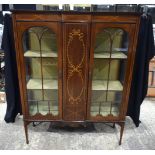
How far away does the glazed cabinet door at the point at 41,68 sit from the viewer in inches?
61.5

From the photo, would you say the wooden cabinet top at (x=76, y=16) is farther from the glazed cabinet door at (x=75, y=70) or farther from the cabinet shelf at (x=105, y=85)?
the cabinet shelf at (x=105, y=85)

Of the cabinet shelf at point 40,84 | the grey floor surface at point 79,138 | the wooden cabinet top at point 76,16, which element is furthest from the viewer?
the grey floor surface at point 79,138

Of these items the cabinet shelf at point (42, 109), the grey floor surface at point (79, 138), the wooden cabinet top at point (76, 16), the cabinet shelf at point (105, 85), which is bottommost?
the grey floor surface at point (79, 138)

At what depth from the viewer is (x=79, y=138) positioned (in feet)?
6.63

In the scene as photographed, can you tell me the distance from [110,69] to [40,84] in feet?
2.13

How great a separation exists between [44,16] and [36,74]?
56 centimetres

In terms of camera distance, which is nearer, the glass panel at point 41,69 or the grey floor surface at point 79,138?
the glass panel at point 41,69

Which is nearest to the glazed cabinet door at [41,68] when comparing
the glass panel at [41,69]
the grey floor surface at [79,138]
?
the glass panel at [41,69]

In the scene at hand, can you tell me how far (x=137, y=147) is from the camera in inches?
74.9

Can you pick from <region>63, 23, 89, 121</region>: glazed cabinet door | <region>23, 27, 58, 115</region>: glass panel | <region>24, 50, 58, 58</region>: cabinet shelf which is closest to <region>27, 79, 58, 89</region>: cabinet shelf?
<region>23, 27, 58, 115</region>: glass panel

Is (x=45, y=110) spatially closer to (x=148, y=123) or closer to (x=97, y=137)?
(x=97, y=137)

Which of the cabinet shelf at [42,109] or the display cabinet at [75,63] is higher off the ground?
the display cabinet at [75,63]

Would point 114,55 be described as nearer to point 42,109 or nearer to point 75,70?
point 75,70

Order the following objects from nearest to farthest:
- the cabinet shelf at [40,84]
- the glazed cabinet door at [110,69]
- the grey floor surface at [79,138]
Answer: the glazed cabinet door at [110,69] < the cabinet shelf at [40,84] < the grey floor surface at [79,138]
